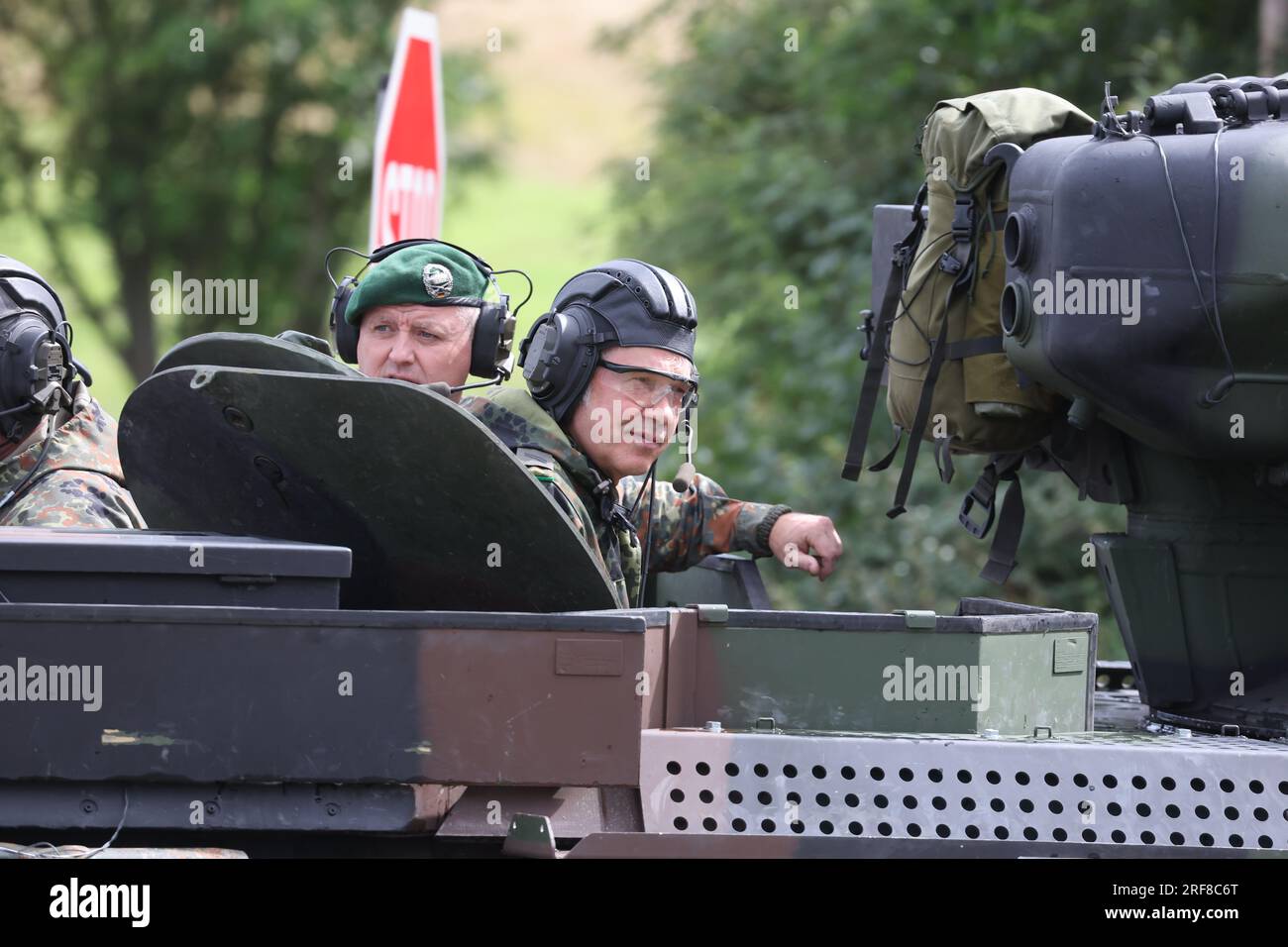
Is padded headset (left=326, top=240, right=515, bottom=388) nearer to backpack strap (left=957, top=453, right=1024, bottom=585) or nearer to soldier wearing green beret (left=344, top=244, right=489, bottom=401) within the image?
soldier wearing green beret (left=344, top=244, right=489, bottom=401)

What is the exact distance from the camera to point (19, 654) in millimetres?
3061

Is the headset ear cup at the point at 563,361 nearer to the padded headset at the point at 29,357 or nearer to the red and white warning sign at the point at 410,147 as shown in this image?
the padded headset at the point at 29,357

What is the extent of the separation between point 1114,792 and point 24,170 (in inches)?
663

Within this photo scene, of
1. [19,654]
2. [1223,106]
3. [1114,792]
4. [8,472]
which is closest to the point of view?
[19,654]

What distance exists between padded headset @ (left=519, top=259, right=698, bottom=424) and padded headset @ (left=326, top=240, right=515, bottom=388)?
753 millimetres

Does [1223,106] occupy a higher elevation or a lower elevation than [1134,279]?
higher

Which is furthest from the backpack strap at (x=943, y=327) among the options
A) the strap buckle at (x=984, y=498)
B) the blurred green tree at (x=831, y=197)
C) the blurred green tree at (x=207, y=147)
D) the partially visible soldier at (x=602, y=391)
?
the blurred green tree at (x=207, y=147)

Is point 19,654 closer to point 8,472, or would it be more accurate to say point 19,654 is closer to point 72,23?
point 8,472

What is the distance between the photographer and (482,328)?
480 centimetres

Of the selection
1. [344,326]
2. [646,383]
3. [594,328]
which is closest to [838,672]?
[646,383]

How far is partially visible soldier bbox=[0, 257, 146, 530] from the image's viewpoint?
4.38 m

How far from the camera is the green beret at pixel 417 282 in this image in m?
4.72

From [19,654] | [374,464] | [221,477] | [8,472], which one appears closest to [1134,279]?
[374,464]

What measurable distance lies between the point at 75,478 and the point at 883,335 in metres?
2.00
